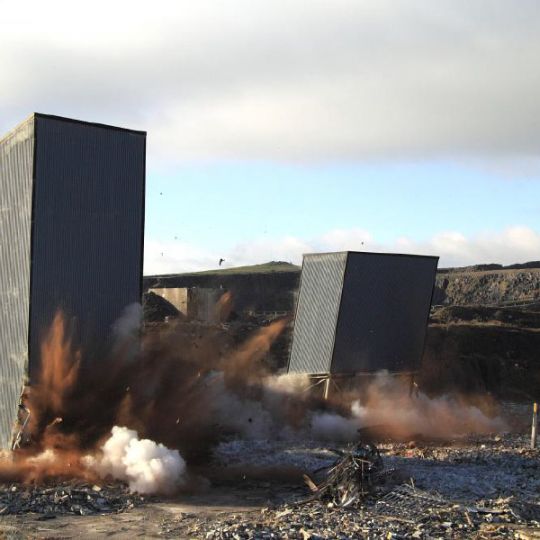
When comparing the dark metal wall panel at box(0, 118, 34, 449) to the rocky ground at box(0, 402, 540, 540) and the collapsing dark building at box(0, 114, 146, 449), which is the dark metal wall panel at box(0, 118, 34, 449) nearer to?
the collapsing dark building at box(0, 114, 146, 449)

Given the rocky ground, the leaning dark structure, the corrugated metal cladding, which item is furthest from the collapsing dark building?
the corrugated metal cladding

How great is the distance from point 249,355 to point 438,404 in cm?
1052

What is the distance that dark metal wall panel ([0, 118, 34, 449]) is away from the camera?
28.7 meters

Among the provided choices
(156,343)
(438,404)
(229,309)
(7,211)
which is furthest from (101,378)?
(229,309)

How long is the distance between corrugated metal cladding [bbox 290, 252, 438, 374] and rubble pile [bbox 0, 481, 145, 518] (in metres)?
16.1

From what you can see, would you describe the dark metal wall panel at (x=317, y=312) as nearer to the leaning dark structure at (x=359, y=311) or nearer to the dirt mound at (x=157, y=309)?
the leaning dark structure at (x=359, y=311)

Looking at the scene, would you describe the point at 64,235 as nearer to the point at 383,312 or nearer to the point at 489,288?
the point at 383,312

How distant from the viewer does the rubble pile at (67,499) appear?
857 inches

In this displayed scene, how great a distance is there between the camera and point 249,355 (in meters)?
46.8

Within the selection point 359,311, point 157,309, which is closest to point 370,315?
point 359,311

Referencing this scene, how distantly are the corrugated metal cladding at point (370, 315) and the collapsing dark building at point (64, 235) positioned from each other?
10915 millimetres

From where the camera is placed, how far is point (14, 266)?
2964 cm

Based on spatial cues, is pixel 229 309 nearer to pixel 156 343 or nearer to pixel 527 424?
pixel 527 424

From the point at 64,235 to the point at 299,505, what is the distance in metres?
12.9
